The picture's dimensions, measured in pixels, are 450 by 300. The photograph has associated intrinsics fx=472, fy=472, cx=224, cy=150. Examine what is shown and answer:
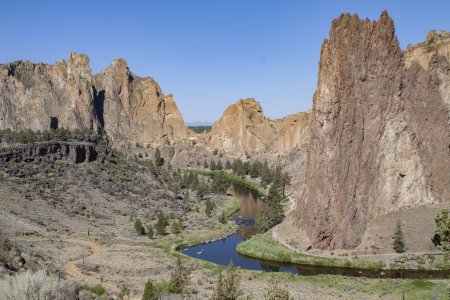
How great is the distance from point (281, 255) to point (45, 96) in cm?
14717

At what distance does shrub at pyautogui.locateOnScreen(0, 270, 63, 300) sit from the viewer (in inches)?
1077

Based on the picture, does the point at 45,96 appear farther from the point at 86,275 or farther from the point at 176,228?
the point at 86,275

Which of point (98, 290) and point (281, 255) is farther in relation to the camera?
point (281, 255)

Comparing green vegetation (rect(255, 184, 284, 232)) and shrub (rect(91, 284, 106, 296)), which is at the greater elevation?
green vegetation (rect(255, 184, 284, 232))

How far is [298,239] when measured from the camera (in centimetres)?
6900

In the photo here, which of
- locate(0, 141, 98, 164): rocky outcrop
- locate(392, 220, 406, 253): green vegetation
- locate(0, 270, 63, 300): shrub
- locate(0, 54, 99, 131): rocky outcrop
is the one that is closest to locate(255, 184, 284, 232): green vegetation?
locate(392, 220, 406, 253): green vegetation

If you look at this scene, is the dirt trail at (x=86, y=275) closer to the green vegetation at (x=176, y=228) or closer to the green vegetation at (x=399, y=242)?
the green vegetation at (x=176, y=228)

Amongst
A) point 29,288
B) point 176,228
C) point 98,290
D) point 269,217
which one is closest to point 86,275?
point 98,290

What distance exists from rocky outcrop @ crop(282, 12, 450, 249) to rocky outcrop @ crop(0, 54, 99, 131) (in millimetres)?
132961

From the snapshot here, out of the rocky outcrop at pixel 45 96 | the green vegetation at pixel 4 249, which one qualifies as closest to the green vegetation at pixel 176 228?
the green vegetation at pixel 4 249

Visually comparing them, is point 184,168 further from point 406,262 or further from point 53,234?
point 406,262

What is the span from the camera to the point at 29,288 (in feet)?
93.6

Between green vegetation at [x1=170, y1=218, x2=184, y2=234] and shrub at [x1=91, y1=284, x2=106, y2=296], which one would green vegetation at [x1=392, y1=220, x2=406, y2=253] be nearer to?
green vegetation at [x1=170, y1=218, x2=184, y2=234]

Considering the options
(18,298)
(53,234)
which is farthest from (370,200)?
(18,298)
